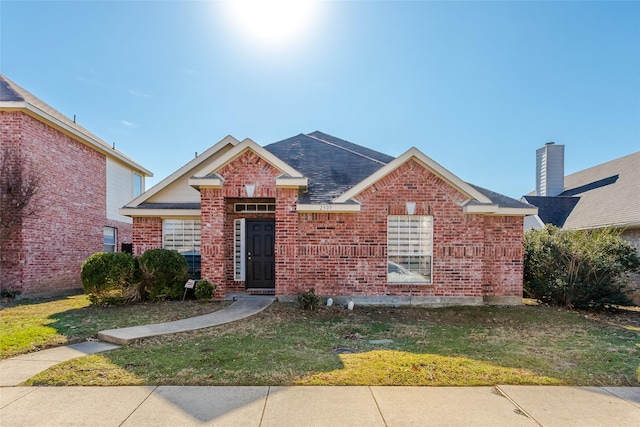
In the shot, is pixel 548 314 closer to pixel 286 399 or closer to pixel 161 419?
pixel 286 399

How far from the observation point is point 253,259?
10.6 m

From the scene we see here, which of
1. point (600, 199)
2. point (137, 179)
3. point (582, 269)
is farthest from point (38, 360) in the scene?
point (600, 199)

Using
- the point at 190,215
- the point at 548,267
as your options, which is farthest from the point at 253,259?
the point at 548,267

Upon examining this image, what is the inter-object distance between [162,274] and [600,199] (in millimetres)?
18138

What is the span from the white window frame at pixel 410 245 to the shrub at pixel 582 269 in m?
3.84

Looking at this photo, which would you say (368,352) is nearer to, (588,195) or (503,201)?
(503,201)

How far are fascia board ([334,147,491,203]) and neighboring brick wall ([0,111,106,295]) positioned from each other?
34.9 feet

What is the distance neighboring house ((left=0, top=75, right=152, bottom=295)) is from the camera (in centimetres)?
1112

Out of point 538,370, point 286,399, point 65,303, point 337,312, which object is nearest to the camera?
point 286,399

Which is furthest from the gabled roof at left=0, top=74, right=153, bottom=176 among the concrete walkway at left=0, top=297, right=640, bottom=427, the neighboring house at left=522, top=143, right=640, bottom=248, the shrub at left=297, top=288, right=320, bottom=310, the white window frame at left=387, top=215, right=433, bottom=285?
the neighboring house at left=522, top=143, right=640, bottom=248

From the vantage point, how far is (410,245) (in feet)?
31.8

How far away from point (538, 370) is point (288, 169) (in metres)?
7.06

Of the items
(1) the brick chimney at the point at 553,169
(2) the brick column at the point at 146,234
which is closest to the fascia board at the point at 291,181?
(2) the brick column at the point at 146,234

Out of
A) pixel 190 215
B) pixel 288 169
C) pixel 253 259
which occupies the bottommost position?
pixel 253 259
